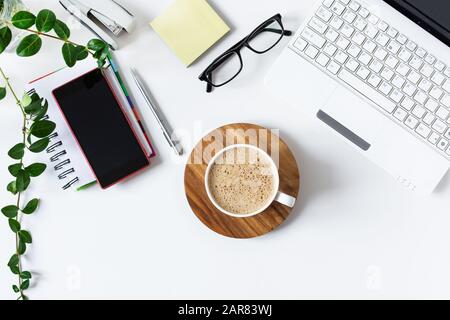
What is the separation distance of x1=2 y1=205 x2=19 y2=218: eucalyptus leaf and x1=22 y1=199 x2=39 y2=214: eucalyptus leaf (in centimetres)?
2

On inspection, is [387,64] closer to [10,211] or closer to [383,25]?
[383,25]

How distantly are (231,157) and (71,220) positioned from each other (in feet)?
1.11

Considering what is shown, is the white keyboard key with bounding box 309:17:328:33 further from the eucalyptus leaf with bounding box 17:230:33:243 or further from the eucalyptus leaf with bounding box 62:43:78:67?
the eucalyptus leaf with bounding box 17:230:33:243

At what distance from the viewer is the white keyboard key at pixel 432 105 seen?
0.80 meters

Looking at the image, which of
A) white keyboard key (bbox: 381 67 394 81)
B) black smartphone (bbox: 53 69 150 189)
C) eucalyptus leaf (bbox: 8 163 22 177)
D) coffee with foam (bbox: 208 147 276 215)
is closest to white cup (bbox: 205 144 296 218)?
coffee with foam (bbox: 208 147 276 215)

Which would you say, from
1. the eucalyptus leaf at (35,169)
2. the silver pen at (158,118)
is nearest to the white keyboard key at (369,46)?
the silver pen at (158,118)

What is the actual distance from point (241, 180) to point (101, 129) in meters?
0.27

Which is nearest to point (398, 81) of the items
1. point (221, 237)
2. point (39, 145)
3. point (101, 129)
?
point (221, 237)

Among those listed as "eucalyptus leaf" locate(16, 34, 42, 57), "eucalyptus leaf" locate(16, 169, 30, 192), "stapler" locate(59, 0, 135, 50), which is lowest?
"eucalyptus leaf" locate(16, 169, 30, 192)

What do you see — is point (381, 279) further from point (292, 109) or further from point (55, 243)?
point (55, 243)

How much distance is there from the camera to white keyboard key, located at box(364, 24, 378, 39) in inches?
31.8

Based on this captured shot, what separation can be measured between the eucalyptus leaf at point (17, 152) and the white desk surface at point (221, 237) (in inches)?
3.0

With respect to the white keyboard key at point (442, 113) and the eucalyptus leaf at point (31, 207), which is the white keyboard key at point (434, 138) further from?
the eucalyptus leaf at point (31, 207)

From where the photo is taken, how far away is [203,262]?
896 millimetres
